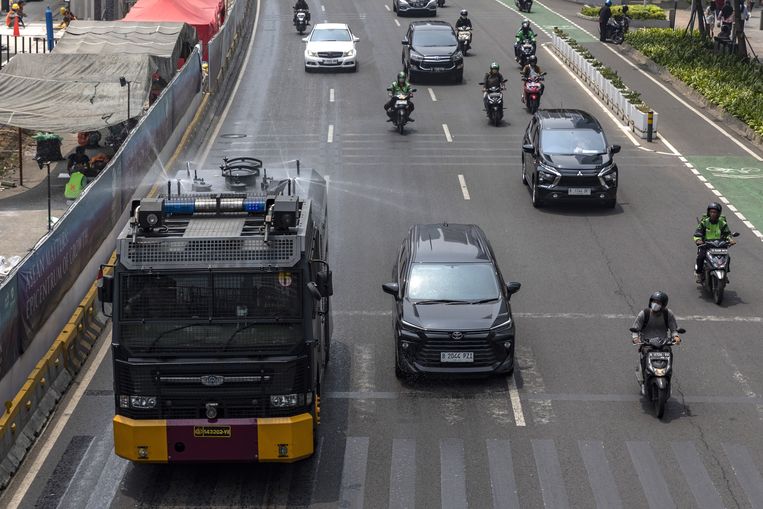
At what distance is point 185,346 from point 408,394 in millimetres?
4720

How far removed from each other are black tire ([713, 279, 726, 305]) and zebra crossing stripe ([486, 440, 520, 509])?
23.8 ft

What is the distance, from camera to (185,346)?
45.3 ft

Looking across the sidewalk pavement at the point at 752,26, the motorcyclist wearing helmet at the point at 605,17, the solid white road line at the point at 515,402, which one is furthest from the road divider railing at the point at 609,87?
the solid white road line at the point at 515,402

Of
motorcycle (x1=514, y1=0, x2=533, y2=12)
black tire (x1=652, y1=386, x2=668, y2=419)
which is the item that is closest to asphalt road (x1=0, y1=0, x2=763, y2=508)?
black tire (x1=652, y1=386, x2=668, y2=419)

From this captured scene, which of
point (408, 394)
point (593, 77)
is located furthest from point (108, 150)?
point (408, 394)

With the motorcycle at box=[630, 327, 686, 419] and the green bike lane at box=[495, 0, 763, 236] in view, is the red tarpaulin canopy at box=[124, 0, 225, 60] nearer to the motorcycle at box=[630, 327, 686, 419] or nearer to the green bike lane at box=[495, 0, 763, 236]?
the green bike lane at box=[495, 0, 763, 236]

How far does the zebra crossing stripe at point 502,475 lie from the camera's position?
14.2 meters

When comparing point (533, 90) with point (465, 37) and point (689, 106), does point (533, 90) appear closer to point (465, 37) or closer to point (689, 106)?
point (689, 106)

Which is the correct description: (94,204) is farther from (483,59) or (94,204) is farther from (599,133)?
(483,59)

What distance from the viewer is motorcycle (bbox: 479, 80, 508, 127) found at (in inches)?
1475

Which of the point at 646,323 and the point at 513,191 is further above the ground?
the point at 646,323

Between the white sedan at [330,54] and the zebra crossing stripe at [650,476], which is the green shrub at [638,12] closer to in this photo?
the white sedan at [330,54]

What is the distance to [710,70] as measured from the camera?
1747 inches

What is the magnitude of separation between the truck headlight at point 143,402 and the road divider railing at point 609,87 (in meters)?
24.7
